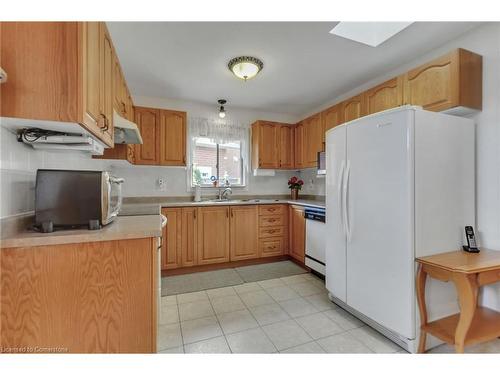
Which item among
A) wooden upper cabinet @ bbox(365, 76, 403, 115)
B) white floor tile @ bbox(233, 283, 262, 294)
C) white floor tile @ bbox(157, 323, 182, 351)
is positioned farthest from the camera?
white floor tile @ bbox(233, 283, 262, 294)

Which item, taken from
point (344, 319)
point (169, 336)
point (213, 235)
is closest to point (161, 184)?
point (213, 235)

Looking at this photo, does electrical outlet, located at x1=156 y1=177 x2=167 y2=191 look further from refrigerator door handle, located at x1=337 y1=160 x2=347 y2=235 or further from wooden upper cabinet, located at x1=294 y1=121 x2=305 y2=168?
refrigerator door handle, located at x1=337 y1=160 x2=347 y2=235

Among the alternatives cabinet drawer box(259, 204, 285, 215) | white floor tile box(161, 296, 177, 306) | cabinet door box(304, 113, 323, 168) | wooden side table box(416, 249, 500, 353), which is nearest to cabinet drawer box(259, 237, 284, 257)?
cabinet drawer box(259, 204, 285, 215)

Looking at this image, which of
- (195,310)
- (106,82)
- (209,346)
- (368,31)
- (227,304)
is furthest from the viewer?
(227,304)

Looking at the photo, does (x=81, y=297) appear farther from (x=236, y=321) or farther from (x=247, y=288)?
(x=247, y=288)

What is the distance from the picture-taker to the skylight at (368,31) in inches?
75.8

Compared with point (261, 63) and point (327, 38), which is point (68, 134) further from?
point (327, 38)

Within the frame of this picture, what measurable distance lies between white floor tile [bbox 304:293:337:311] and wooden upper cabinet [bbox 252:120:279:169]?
2.12 meters

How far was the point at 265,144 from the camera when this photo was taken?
3846 mm

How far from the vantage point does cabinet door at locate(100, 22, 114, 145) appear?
4.71ft

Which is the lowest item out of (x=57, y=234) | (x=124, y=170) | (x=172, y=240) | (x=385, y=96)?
(x=172, y=240)

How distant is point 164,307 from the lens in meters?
2.22

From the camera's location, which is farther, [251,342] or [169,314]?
[169,314]

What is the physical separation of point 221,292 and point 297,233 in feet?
4.52
